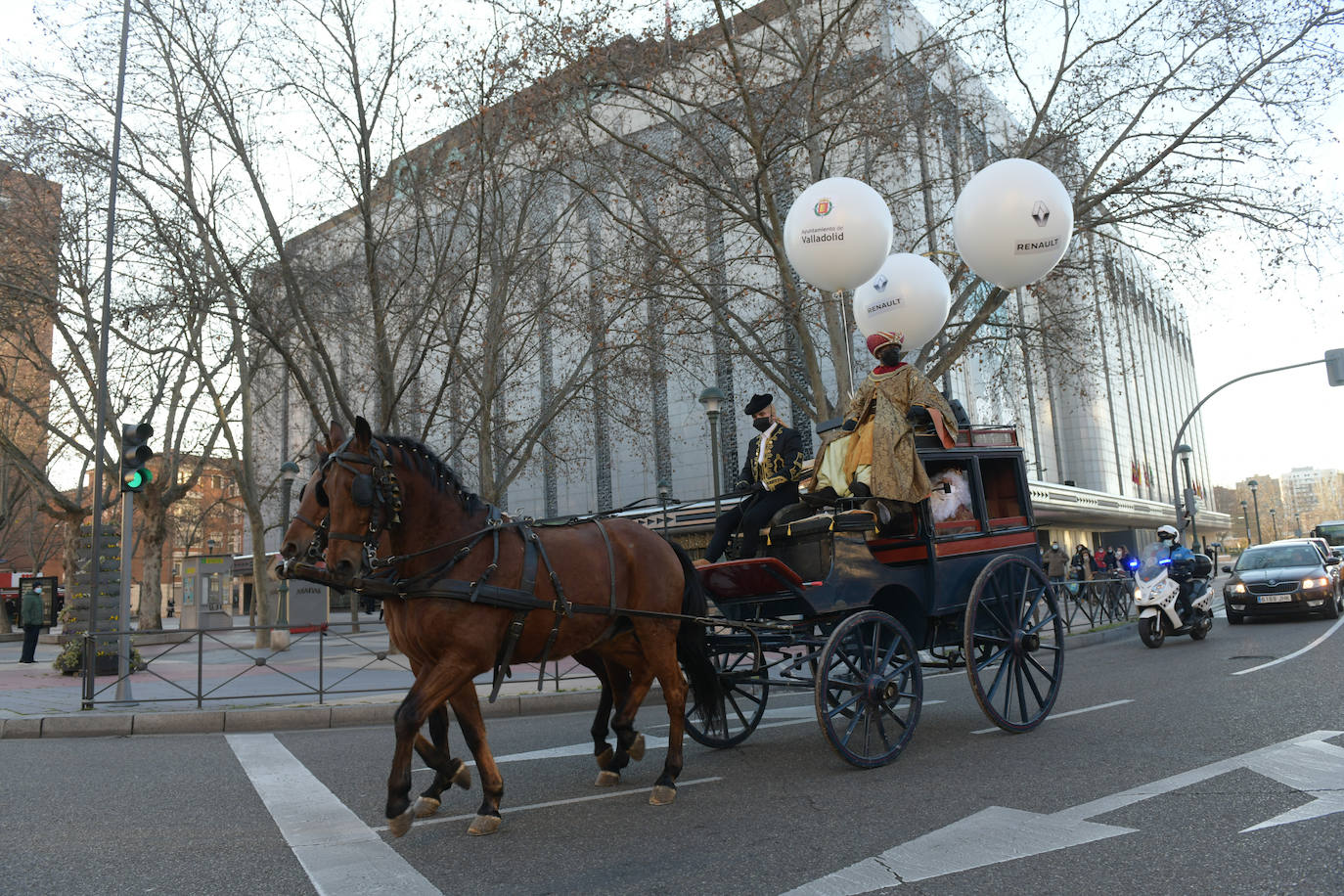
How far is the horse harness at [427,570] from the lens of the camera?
186 inches

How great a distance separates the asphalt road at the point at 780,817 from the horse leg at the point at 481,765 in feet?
0.28

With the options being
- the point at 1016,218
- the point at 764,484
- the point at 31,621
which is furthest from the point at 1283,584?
the point at 31,621

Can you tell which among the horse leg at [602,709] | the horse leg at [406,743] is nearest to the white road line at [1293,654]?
the horse leg at [602,709]

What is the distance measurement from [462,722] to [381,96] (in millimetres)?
11958

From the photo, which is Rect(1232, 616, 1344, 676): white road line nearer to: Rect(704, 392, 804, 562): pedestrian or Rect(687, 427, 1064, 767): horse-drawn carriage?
Rect(687, 427, 1064, 767): horse-drawn carriage

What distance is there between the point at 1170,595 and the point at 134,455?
1433 centimetres

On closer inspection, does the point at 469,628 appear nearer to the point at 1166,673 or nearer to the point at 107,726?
the point at 107,726

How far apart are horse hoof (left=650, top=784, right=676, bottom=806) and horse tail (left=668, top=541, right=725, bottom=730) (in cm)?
104

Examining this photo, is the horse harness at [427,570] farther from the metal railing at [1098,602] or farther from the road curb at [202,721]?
the metal railing at [1098,602]

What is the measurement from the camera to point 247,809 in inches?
211

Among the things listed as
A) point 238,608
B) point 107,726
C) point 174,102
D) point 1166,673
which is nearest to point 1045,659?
point 1166,673

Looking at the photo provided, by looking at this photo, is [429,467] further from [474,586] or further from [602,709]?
[602,709]

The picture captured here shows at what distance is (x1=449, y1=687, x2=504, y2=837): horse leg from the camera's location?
4.57 metres

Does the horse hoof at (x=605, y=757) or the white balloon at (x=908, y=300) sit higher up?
the white balloon at (x=908, y=300)
